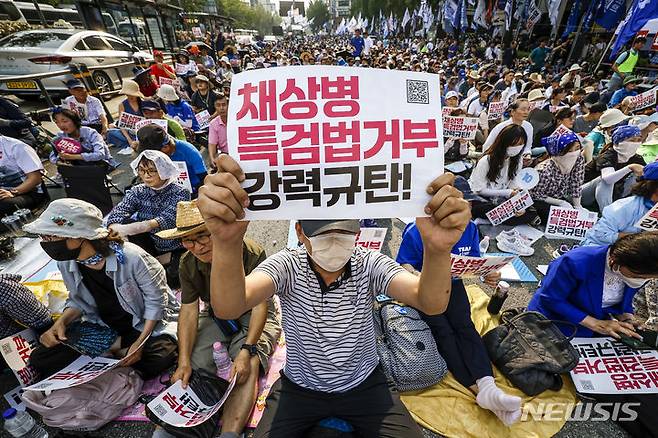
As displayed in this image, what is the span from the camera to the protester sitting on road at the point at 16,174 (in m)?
4.55

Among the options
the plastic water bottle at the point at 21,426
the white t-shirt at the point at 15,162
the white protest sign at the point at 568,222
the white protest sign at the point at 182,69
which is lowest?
the white protest sign at the point at 568,222

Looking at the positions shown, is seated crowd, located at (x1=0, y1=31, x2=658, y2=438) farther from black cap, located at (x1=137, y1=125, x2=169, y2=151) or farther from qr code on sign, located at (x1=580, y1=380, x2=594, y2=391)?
qr code on sign, located at (x1=580, y1=380, x2=594, y2=391)

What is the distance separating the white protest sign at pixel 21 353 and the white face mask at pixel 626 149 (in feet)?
26.0

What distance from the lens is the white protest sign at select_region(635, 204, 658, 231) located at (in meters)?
2.99

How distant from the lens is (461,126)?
6.68m

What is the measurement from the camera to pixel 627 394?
8.00 feet

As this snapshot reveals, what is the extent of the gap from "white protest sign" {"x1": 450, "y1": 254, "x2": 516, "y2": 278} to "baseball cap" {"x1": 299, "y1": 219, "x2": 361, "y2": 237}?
1.03 meters

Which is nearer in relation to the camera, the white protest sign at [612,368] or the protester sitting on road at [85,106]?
the white protest sign at [612,368]

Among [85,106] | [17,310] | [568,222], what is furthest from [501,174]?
[85,106]

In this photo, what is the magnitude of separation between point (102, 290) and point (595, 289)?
409cm

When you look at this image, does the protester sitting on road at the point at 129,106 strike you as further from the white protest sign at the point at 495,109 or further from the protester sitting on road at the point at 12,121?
the white protest sign at the point at 495,109

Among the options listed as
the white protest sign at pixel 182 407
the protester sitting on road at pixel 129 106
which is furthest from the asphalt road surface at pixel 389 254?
the white protest sign at pixel 182 407

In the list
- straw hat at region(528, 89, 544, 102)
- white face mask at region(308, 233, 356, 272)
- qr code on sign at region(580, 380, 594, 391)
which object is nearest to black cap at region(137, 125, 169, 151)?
white face mask at region(308, 233, 356, 272)

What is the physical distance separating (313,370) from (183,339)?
1.25m
